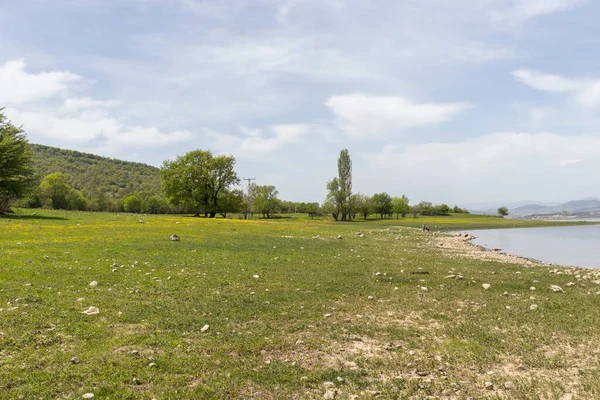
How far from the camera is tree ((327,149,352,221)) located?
125812 mm

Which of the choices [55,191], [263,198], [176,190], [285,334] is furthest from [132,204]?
[285,334]

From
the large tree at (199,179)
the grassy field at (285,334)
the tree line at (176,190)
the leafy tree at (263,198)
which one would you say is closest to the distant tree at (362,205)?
the tree line at (176,190)

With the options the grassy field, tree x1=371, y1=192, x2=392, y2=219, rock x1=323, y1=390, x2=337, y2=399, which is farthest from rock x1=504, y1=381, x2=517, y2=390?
tree x1=371, y1=192, x2=392, y2=219

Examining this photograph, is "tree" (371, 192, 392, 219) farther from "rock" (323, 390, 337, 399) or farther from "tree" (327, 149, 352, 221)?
"rock" (323, 390, 337, 399)

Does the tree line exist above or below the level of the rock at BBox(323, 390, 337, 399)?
above

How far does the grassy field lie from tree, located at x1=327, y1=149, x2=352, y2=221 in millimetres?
107722

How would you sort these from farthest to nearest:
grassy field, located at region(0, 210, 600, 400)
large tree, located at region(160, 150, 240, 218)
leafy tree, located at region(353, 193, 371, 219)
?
leafy tree, located at region(353, 193, 371, 219)
large tree, located at region(160, 150, 240, 218)
grassy field, located at region(0, 210, 600, 400)

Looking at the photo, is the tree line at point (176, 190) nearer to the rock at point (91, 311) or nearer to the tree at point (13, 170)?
the tree at point (13, 170)

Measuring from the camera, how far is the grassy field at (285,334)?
656 cm

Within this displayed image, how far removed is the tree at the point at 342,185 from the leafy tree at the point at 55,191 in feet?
311

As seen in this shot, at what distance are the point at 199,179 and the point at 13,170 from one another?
46.9m

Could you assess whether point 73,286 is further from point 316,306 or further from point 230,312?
point 316,306

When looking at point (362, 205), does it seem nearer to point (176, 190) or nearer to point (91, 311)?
point (176, 190)

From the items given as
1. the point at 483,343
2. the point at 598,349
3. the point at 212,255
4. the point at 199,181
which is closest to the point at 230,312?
the point at 483,343
